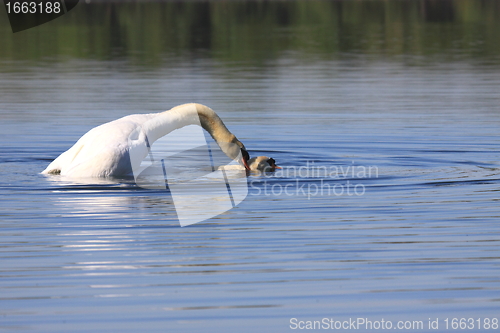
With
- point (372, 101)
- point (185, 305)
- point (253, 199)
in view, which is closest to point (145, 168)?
point (253, 199)

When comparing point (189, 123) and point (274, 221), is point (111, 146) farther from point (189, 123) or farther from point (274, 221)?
point (274, 221)

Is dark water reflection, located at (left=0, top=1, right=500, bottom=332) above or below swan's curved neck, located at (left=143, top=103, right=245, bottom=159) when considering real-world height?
below

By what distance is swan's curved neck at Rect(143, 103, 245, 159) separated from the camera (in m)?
13.4

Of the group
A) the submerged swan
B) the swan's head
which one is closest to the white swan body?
the submerged swan

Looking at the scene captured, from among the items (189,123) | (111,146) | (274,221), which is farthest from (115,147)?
(274,221)

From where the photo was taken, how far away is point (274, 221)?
10234 mm

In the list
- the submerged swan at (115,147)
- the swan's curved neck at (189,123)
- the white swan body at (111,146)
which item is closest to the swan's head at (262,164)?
the submerged swan at (115,147)

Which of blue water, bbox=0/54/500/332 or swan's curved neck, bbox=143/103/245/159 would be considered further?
swan's curved neck, bbox=143/103/245/159

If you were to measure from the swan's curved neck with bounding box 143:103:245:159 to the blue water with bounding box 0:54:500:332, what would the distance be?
0.99 metres

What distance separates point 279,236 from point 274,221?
77 centimetres

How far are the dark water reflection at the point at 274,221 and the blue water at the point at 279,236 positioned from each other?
26 mm

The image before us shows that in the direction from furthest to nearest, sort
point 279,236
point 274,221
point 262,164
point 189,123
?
point 189,123 → point 262,164 → point 274,221 → point 279,236

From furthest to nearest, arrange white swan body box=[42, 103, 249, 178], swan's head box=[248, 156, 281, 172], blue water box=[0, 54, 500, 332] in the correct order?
swan's head box=[248, 156, 281, 172]
white swan body box=[42, 103, 249, 178]
blue water box=[0, 54, 500, 332]

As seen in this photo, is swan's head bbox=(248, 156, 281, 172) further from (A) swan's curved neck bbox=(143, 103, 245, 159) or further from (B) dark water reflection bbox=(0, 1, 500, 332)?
(A) swan's curved neck bbox=(143, 103, 245, 159)
